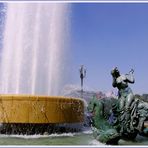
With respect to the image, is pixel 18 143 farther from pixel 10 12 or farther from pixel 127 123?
pixel 10 12

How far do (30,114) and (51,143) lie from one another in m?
2.02

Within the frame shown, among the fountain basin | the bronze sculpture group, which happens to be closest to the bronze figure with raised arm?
the bronze sculpture group

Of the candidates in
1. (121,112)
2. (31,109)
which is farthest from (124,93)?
(31,109)

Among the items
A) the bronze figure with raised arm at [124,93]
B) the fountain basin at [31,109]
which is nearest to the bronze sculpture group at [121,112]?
the bronze figure with raised arm at [124,93]

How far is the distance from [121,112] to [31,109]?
2.66 meters

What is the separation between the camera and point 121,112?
11.1m

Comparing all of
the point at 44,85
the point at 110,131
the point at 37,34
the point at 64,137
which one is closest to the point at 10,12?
the point at 37,34

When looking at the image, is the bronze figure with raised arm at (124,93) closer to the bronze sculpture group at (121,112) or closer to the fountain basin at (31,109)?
the bronze sculpture group at (121,112)

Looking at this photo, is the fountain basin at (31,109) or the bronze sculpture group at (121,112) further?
the fountain basin at (31,109)

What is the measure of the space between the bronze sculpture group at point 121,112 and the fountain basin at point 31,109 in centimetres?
147

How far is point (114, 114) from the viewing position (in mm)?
11094

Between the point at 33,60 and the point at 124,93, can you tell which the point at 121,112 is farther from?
the point at 33,60

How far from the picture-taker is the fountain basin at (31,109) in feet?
38.9

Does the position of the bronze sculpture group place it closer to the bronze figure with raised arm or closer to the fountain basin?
the bronze figure with raised arm
